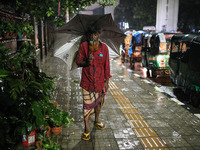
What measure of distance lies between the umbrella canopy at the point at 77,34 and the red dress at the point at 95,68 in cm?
38

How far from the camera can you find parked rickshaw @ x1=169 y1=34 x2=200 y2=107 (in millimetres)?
6699

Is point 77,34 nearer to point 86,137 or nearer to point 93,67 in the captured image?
point 93,67

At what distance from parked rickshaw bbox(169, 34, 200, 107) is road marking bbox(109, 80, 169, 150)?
2.19m

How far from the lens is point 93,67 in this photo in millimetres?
4070

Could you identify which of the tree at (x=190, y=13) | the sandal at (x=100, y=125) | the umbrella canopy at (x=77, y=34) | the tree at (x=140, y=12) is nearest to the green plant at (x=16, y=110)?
the umbrella canopy at (x=77, y=34)

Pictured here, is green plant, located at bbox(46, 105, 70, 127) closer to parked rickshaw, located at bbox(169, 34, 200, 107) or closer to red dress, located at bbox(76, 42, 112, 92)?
red dress, located at bbox(76, 42, 112, 92)

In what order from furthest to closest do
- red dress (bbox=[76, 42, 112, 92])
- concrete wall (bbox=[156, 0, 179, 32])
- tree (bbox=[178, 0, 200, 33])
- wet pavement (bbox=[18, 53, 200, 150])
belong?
concrete wall (bbox=[156, 0, 179, 32]) < tree (bbox=[178, 0, 200, 33]) < wet pavement (bbox=[18, 53, 200, 150]) < red dress (bbox=[76, 42, 112, 92])

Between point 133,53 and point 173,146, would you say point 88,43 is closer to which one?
point 173,146

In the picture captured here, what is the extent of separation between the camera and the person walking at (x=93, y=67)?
3.92m

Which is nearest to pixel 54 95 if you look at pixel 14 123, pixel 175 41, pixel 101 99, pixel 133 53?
pixel 101 99

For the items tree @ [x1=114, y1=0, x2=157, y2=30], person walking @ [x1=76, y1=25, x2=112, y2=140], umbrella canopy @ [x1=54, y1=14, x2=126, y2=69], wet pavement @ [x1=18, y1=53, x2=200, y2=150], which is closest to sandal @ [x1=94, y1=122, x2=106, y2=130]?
wet pavement @ [x1=18, y1=53, x2=200, y2=150]

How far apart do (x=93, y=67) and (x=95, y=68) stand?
44 mm

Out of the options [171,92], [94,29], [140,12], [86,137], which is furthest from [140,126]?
[140,12]

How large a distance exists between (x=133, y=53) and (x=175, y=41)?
6.54 meters
